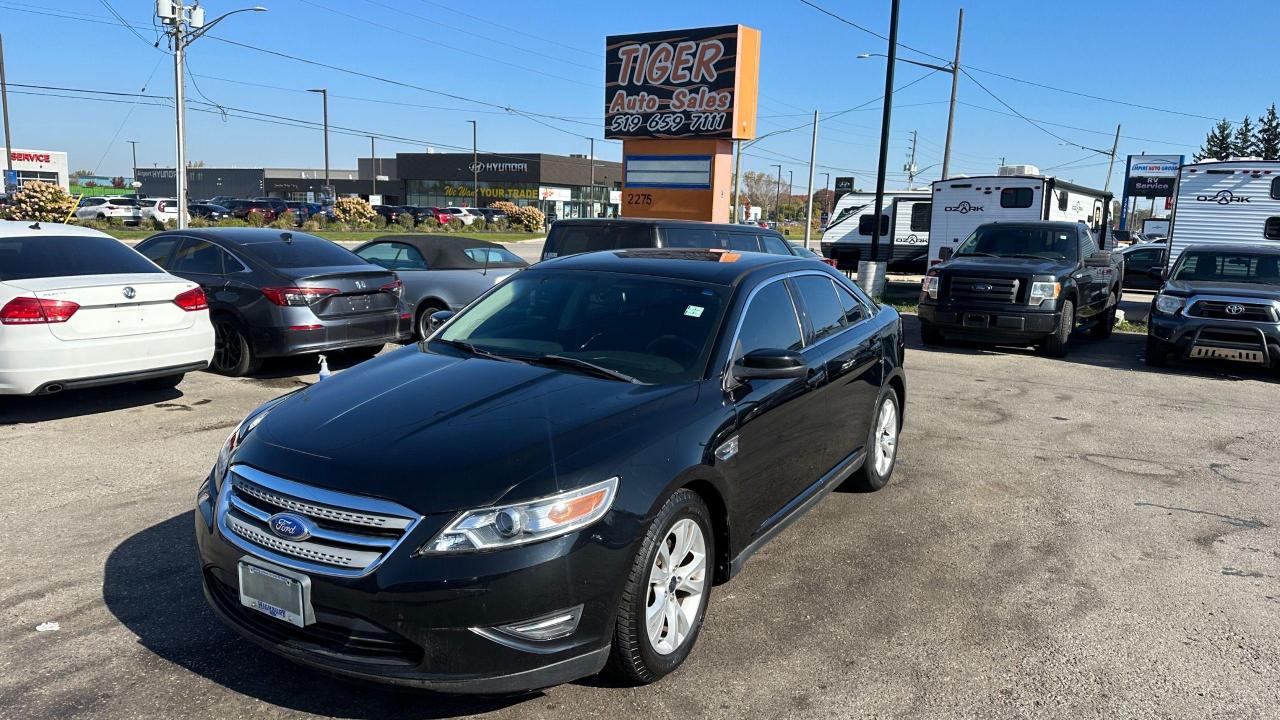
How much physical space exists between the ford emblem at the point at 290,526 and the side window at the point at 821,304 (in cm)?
287

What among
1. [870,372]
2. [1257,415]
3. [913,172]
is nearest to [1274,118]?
[913,172]

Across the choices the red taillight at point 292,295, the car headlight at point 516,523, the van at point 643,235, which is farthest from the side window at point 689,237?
the car headlight at point 516,523

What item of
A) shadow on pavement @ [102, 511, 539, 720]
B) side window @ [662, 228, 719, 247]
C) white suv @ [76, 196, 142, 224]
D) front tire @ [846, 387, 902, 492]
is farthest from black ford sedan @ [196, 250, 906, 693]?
white suv @ [76, 196, 142, 224]

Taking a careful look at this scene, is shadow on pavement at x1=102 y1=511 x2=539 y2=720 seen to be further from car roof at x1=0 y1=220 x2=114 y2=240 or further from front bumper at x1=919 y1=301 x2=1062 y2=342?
front bumper at x1=919 y1=301 x2=1062 y2=342

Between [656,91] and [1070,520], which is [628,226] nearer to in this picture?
[1070,520]

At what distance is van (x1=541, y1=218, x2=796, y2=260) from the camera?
9547mm

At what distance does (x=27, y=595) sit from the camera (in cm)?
400

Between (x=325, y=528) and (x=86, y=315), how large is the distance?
16.6 ft

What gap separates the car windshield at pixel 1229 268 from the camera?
37.2ft

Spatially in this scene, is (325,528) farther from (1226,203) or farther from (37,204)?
(37,204)

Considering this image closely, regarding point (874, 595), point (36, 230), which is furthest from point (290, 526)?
point (36, 230)

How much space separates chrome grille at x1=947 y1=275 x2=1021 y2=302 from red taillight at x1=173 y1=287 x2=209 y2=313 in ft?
30.3

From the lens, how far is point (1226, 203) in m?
15.8

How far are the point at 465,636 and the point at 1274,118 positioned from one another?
96.8 metres
